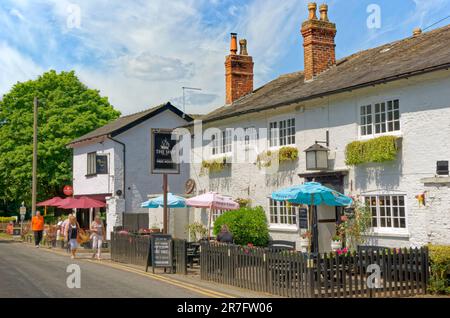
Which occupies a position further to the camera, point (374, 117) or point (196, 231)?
point (196, 231)

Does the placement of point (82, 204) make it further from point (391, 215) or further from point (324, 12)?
point (391, 215)

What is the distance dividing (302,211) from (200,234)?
770 cm

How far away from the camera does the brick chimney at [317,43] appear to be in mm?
22219

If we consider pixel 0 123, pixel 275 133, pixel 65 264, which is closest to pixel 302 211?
pixel 275 133

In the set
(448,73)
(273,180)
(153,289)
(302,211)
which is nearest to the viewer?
(153,289)

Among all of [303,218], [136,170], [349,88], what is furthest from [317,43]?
[136,170]

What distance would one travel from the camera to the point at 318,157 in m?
18.3

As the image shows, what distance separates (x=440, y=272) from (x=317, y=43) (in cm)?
1195

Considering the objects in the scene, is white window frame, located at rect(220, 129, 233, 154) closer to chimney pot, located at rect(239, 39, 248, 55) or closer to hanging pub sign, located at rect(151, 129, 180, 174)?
hanging pub sign, located at rect(151, 129, 180, 174)

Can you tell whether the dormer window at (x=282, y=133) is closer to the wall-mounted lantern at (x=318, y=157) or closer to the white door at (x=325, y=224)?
the wall-mounted lantern at (x=318, y=157)

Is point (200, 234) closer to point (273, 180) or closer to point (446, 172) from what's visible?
point (273, 180)

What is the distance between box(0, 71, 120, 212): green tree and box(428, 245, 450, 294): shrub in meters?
35.2

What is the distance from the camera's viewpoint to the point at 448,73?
14.5 m

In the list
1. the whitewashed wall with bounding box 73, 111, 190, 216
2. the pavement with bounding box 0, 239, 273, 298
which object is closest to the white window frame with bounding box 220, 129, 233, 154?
→ the whitewashed wall with bounding box 73, 111, 190, 216
